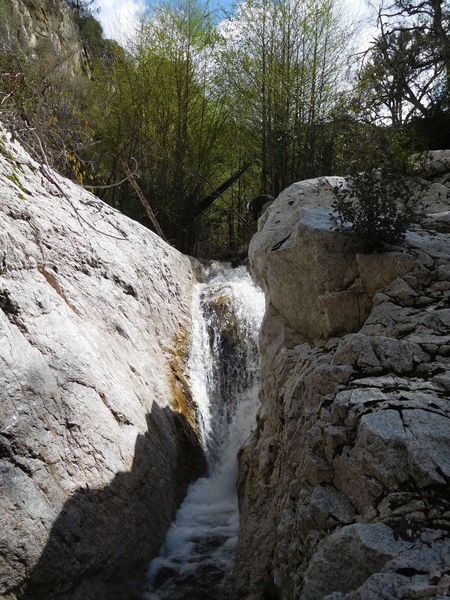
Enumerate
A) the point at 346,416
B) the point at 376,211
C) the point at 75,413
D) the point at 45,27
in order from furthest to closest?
the point at 45,27, the point at 376,211, the point at 75,413, the point at 346,416

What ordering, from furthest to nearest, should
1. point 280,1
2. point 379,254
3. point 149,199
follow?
1. point 149,199
2. point 280,1
3. point 379,254

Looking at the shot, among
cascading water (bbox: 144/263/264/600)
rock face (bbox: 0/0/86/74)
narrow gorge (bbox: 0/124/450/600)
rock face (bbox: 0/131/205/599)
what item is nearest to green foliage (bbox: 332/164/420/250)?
narrow gorge (bbox: 0/124/450/600)

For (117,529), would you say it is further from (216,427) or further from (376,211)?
(376,211)

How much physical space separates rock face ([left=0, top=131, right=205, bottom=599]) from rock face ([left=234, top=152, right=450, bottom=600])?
96 centimetres

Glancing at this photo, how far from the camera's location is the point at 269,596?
10.8 ft

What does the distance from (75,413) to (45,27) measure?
19994mm

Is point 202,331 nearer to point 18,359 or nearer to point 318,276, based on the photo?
point 318,276

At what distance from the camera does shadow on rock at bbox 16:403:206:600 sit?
3.35 m

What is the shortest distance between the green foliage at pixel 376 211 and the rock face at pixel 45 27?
13.4 meters

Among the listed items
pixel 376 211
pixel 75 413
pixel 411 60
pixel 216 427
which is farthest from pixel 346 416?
pixel 411 60

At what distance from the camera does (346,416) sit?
2.88 m

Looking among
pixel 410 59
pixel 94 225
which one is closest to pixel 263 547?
pixel 94 225

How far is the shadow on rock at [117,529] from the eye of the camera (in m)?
3.35

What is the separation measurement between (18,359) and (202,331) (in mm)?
4611
